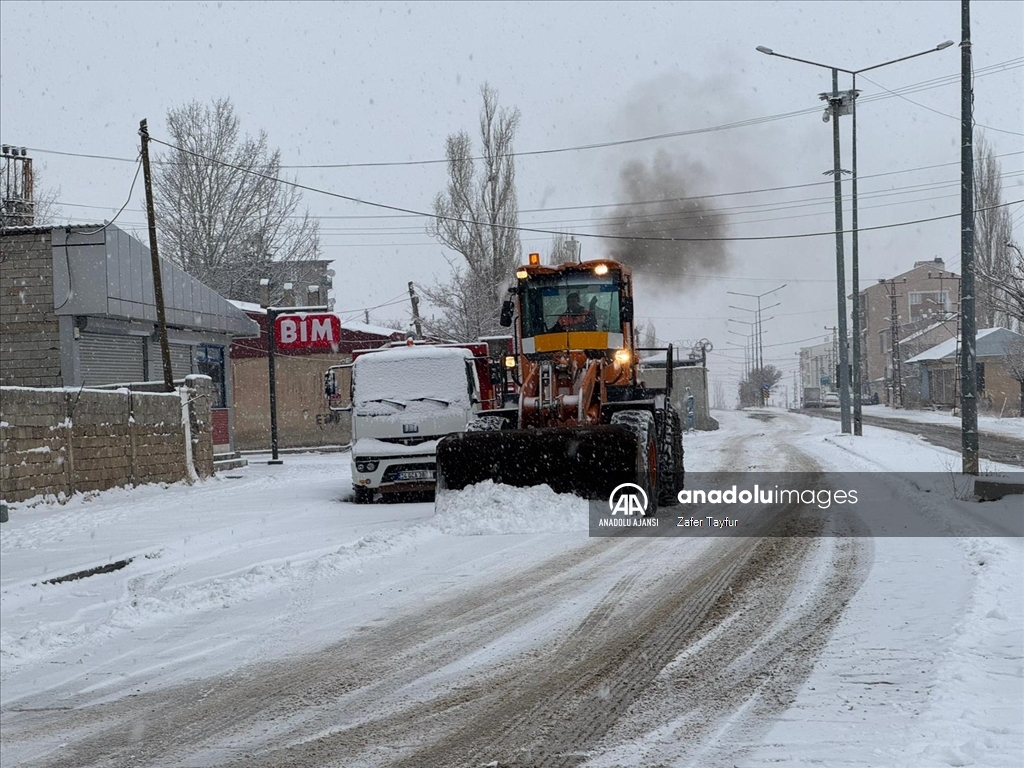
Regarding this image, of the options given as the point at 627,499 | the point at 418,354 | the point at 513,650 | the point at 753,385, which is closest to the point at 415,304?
the point at 418,354

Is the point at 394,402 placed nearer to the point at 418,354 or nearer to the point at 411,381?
the point at 411,381

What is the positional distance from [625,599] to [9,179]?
29344mm

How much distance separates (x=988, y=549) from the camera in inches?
348

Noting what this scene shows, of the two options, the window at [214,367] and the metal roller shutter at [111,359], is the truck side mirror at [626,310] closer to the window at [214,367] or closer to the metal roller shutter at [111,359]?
the metal roller shutter at [111,359]

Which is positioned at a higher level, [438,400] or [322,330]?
[322,330]

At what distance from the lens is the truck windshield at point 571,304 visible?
13.6 metres

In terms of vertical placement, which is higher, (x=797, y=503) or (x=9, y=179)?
(x=9, y=179)

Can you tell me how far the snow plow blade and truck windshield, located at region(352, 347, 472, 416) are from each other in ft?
12.1

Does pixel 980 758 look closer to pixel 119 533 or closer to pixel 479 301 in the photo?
pixel 119 533

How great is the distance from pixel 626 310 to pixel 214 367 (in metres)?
18.7

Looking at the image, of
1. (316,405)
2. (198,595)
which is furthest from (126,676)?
(316,405)

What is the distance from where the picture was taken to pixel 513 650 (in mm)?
6133

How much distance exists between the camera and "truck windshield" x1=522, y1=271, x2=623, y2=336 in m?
13.6

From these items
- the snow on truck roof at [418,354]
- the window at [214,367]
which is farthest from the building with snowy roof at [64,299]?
the snow on truck roof at [418,354]
